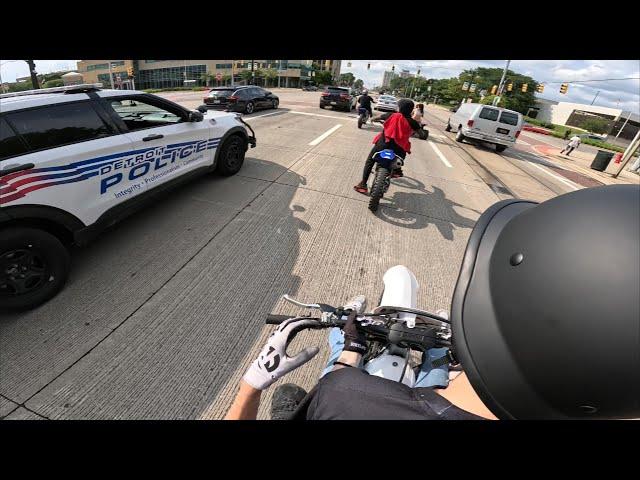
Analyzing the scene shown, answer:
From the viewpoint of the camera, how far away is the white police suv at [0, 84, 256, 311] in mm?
2371

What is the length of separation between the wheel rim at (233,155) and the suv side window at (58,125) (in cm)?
242

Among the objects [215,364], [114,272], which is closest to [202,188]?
[114,272]

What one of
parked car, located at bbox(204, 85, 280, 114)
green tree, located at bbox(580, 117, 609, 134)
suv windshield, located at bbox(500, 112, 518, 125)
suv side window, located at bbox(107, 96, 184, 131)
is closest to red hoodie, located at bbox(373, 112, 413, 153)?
Result: suv side window, located at bbox(107, 96, 184, 131)

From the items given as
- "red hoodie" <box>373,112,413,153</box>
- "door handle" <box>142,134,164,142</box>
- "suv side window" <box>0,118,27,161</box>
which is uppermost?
"red hoodie" <box>373,112,413,153</box>

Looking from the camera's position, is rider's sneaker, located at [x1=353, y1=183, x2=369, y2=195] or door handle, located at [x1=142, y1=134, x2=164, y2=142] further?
rider's sneaker, located at [x1=353, y1=183, x2=369, y2=195]

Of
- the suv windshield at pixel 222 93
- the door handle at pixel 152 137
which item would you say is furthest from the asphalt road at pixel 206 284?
the suv windshield at pixel 222 93

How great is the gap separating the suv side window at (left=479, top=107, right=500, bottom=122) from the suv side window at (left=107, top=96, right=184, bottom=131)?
12.3 m

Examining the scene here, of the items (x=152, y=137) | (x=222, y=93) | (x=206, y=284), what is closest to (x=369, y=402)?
(x=206, y=284)

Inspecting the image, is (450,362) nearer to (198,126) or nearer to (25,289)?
(25,289)

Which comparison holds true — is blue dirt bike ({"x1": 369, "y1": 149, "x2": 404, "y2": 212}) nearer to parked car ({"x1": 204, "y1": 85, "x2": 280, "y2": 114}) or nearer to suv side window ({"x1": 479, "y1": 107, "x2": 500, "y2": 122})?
suv side window ({"x1": 479, "y1": 107, "x2": 500, "y2": 122})

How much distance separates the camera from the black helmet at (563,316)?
784 millimetres

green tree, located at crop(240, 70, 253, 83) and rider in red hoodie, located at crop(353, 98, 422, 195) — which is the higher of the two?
rider in red hoodie, located at crop(353, 98, 422, 195)

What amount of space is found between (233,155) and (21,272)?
3.78 metres

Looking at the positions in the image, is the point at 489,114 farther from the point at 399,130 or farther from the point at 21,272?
the point at 21,272
